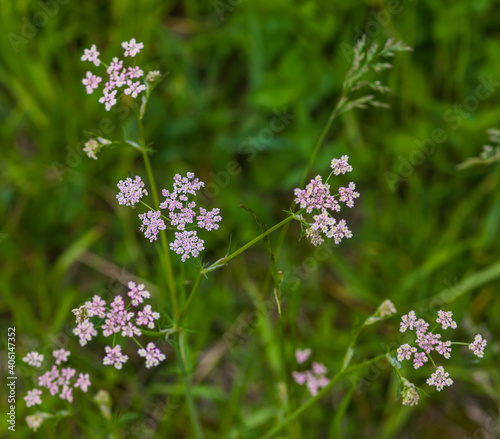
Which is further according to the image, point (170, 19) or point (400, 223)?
point (170, 19)

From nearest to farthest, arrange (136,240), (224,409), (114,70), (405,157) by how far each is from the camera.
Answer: (114,70) < (224,409) < (405,157) < (136,240)

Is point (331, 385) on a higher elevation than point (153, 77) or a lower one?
lower

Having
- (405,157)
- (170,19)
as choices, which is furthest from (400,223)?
(170,19)

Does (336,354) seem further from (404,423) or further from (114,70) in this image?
(114,70)

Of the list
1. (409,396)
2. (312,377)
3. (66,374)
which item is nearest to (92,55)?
(66,374)

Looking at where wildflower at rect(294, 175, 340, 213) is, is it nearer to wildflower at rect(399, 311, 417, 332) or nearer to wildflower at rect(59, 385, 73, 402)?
wildflower at rect(399, 311, 417, 332)

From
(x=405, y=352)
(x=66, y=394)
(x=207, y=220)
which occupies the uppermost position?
(x=207, y=220)

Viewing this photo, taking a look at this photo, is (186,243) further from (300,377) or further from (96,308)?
(300,377)

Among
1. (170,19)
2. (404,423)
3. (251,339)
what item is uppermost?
(170,19)
